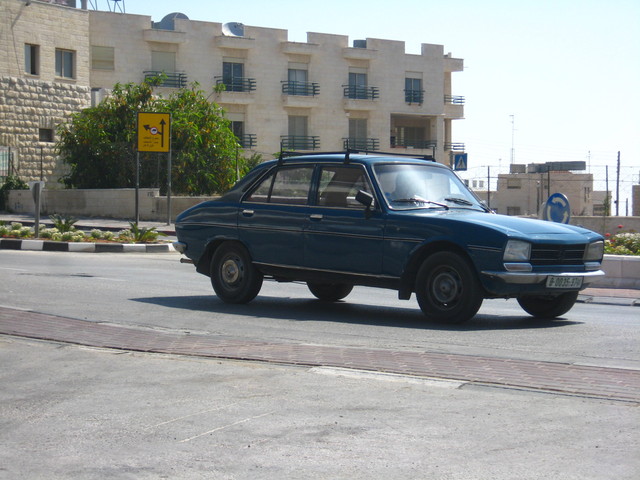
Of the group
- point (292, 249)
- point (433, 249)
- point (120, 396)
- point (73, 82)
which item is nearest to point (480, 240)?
point (433, 249)

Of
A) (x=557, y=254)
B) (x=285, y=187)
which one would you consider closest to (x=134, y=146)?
(x=285, y=187)

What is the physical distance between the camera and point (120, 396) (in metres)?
6.98

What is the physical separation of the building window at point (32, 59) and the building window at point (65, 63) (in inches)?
53.8

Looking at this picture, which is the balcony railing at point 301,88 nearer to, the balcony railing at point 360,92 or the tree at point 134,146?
the balcony railing at point 360,92

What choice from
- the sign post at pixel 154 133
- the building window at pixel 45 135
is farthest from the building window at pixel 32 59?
the sign post at pixel 154 133

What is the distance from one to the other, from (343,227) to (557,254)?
7.46ft

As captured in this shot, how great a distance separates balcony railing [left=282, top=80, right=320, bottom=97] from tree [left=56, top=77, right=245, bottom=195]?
2173 centimetres

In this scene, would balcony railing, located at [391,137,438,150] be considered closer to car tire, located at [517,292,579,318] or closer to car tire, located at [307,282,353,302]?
car tire, located at [307,282,353,302]

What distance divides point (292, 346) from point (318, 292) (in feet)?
14.4

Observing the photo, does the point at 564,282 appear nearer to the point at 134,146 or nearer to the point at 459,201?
the point at 459,201

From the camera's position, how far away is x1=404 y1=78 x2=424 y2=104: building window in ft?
229

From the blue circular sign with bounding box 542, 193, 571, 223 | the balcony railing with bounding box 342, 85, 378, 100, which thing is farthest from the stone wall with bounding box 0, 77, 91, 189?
the blue circular sign with bounding box 542, 193, 571, 223

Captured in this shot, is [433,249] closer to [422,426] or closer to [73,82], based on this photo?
[422,426]

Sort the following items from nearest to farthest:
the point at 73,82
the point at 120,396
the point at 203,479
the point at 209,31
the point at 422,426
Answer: the point at 203,479 → the point at 422,426 → the point at 120,396 → the point at 73,82 → the point at 209,31
